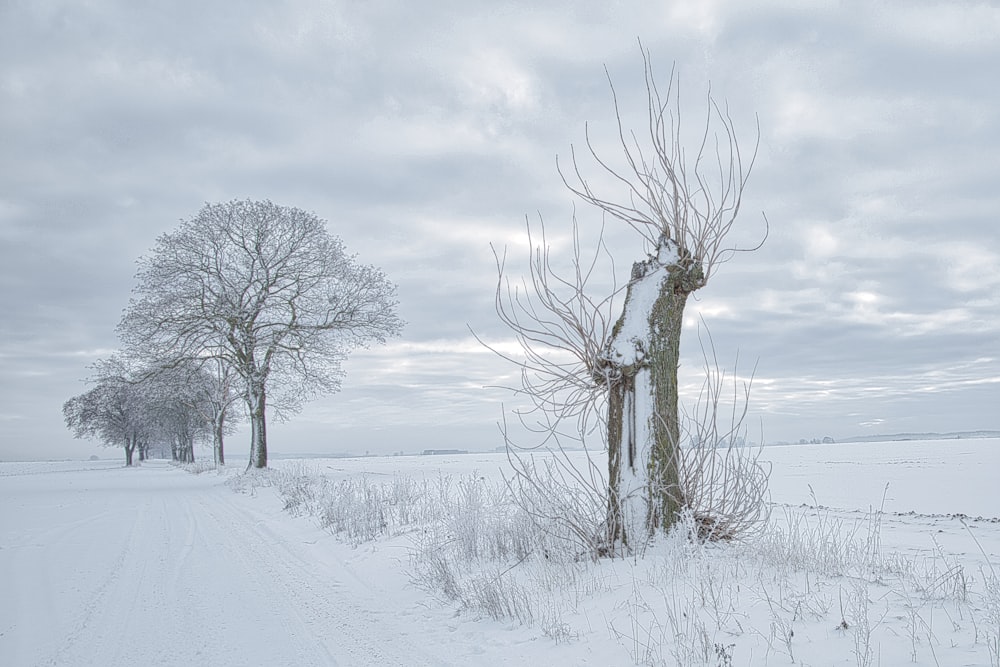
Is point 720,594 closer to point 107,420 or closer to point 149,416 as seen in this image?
point 149,416

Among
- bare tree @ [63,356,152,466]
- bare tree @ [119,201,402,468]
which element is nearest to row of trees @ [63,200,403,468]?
bare tree @ [119,201,402,468]

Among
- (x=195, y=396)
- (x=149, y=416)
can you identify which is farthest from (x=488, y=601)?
(x=149, y=416)

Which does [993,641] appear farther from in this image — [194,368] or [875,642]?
[194,368]

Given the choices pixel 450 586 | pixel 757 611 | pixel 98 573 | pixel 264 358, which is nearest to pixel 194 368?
pixel 264 358

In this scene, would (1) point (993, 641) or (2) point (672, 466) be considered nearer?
(1) point (993, 641)

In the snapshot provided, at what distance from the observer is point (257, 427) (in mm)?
25609

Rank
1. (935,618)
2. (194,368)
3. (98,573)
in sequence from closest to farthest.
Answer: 1. (935,618)
2. (98,573)
3. (194,368)

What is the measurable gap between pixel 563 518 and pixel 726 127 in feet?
12.5

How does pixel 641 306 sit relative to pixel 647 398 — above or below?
above

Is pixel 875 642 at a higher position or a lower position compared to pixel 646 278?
lower

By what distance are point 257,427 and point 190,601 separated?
20.8 m

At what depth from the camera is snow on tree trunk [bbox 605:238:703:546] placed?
19.2 feet

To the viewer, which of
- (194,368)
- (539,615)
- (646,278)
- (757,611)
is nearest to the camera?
(757,611)

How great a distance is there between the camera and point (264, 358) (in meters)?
25.9
